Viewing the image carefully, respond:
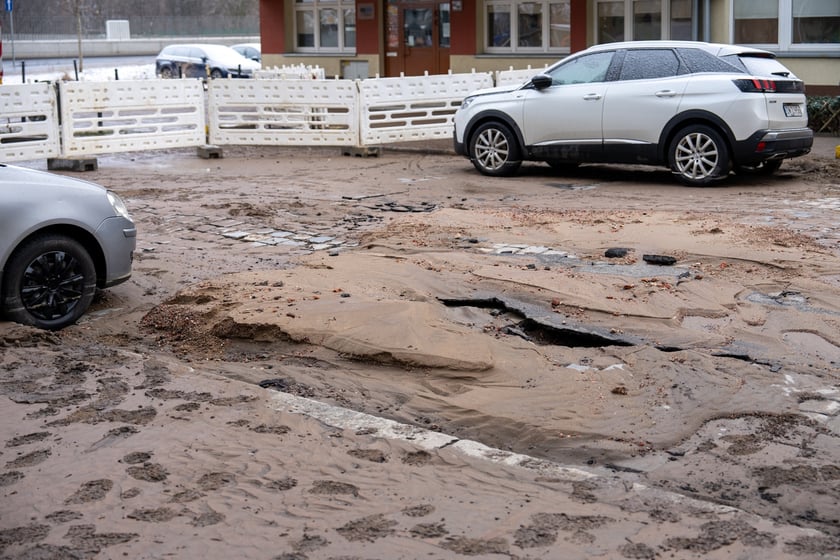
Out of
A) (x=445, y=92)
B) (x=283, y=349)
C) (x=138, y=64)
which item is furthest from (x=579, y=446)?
(x=138, y=64)

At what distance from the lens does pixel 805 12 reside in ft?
68.5

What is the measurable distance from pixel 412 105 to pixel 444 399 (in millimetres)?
13991

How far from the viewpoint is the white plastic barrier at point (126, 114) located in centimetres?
1759

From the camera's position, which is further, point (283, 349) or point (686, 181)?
point (686, 181)

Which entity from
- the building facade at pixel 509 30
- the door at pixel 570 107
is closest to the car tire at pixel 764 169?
the door at pixel 570 107

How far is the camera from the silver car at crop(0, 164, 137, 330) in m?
7.57

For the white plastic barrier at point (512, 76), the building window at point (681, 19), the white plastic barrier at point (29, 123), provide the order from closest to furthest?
the white plastic barrier at point (29, 123), the white plastic barrier at point (512, 76), the building window at point (681, 19)

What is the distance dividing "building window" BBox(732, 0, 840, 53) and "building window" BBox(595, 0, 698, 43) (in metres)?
1.05

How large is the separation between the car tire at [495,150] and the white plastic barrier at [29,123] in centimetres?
679

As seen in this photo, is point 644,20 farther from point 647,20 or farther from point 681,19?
point 681,19

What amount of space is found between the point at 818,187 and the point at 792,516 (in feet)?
33.0

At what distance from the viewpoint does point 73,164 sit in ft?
57.1

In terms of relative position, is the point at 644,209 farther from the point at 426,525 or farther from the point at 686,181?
the point at 426,525

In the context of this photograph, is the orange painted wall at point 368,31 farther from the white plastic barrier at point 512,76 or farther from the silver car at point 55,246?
the silver car at point 55,246
